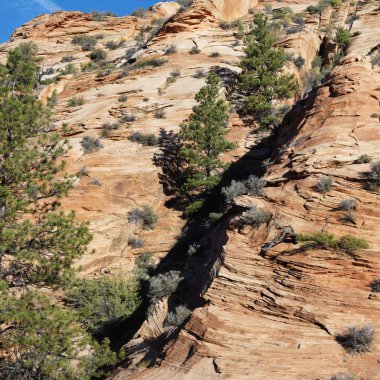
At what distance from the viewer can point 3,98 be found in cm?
1249

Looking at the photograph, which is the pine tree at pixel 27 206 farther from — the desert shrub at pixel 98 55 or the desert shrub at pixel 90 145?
the desert shrub at pixel 98 55

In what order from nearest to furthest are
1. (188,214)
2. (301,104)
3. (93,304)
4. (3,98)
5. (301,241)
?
(301,241) → (3,98) → (93,304) → (301,104) → (188,214)

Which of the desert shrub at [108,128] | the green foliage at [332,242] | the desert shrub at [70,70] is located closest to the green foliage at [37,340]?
the green foliage at [332,242]

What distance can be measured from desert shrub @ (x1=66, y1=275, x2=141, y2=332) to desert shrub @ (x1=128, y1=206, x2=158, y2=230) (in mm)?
3246

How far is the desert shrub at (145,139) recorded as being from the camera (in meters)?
23.8

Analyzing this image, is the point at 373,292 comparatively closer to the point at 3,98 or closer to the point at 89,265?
the point at 3,98

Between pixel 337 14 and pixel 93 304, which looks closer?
pixel 93 304

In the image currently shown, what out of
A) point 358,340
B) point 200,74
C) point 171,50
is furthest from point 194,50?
point 358,340

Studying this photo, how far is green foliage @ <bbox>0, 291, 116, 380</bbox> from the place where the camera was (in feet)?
32.1

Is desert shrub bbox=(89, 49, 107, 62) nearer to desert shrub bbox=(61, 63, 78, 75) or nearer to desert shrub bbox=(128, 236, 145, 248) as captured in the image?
desert shrub bbox=(61, 63, 78, 75)

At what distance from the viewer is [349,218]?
10352 mm

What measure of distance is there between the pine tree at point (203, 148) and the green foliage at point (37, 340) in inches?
441

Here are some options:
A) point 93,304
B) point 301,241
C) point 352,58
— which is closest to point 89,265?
point 93,304

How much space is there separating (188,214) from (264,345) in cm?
1236
